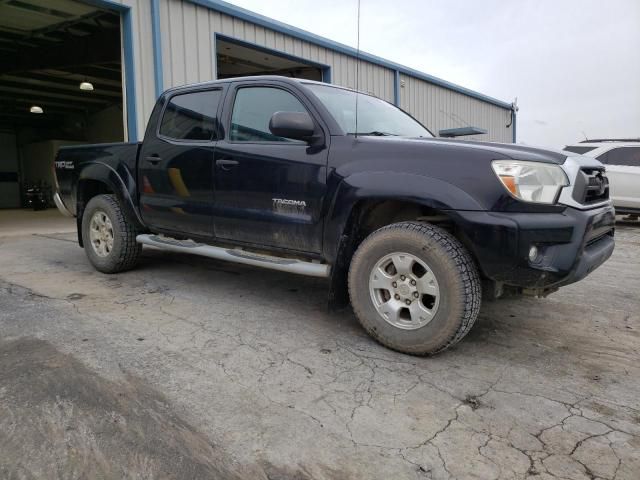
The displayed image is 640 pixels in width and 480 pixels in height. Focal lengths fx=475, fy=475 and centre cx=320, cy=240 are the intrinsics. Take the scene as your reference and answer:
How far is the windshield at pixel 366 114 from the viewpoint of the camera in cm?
350

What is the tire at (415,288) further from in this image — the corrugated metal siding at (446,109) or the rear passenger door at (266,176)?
the corrugated metal siding at (446,109)

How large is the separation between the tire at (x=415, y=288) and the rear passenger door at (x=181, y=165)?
1599 millimetres

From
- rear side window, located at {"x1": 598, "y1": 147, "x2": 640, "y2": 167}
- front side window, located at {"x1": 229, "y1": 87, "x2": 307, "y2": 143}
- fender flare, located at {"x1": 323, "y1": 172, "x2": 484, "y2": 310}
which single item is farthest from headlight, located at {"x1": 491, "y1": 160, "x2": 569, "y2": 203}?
rear side window, located at {"x1": 598, "y1": 147, "x2": 640, "y2": 167}

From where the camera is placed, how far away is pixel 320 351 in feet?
9.84

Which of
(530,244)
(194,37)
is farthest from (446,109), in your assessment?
(530,244)

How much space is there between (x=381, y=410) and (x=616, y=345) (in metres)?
1.90

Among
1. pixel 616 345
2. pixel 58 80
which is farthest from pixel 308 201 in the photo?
pixel 58 80

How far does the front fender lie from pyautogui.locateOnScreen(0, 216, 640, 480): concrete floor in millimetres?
763

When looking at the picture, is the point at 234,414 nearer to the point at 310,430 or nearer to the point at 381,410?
the point at 310,430

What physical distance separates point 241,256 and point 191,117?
145 cm

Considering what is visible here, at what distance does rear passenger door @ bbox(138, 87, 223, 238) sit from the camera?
401cm

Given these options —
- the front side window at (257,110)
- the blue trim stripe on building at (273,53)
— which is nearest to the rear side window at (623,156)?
the blue trim stripe on building at (273,53)

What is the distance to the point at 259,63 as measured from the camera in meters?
12.4

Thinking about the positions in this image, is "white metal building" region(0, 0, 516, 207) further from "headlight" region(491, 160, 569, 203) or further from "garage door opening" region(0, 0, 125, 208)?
"headlight" region(491, 160, 569, 203)
